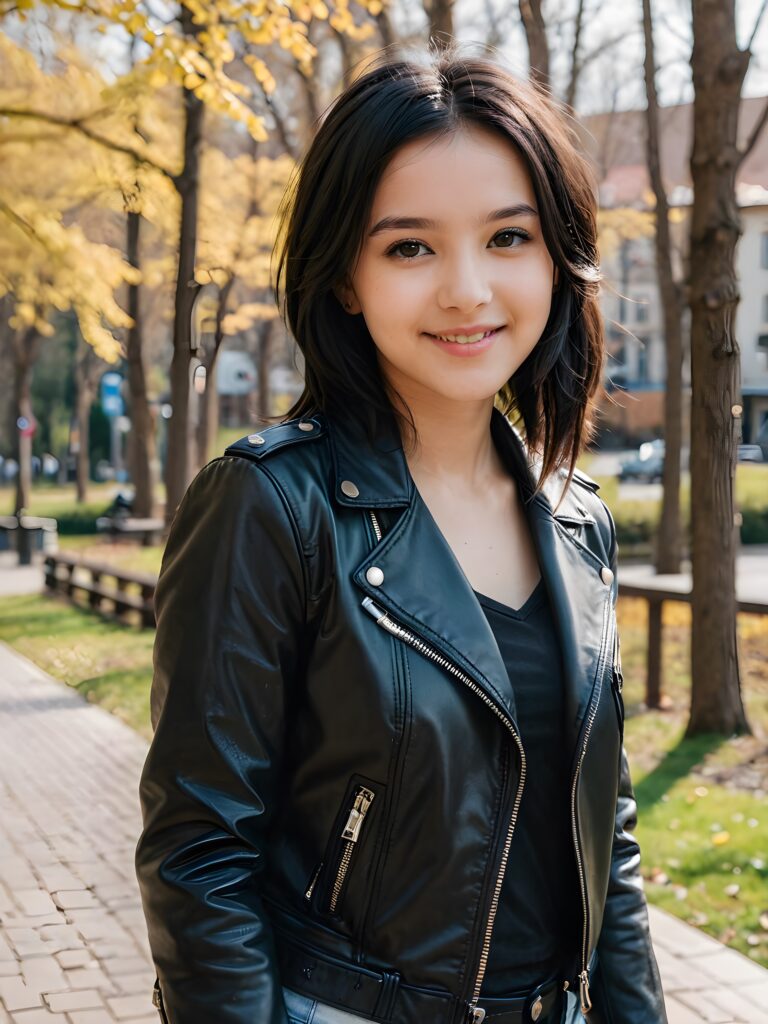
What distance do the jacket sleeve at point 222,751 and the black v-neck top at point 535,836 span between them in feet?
1.09

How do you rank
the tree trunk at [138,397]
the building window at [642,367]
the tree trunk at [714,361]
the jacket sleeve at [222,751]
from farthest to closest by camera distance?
the building window at [642,367] → the tree trunk at [138,397] → the tree trunk at [714,361] → the jacket sleeve at [222,751]

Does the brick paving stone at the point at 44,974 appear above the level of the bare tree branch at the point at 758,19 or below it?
below

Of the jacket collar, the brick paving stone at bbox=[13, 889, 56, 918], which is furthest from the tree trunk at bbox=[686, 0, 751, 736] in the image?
the jacket collar

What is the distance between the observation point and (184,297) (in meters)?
8.37

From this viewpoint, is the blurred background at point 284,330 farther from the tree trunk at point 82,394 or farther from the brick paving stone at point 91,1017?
the tree trunk at point 82,394

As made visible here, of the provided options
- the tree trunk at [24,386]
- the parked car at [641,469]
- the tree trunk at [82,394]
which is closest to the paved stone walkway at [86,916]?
the tree trunk at [24,386]

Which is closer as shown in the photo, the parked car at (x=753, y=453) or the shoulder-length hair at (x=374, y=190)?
the shoulder-length hair at (x=374, y=190)

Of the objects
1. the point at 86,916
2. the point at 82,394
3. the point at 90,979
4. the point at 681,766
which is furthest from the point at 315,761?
the point at 82,394

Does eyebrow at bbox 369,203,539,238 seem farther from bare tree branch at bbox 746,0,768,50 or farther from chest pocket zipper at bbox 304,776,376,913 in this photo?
bare tree branch at bbox 746,0,768,50

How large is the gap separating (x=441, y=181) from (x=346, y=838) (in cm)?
87

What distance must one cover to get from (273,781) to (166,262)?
14976 mm

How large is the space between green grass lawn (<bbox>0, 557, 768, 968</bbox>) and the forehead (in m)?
3.73

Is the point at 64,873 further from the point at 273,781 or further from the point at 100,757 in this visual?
the point at 273,781

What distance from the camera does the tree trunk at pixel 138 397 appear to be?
1593cm
